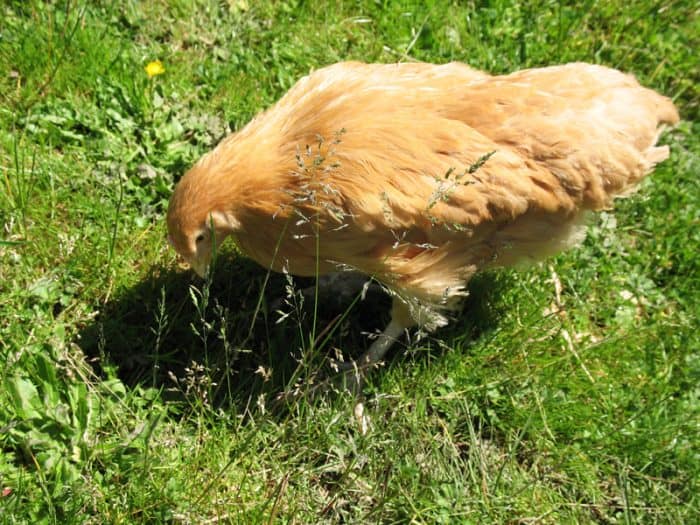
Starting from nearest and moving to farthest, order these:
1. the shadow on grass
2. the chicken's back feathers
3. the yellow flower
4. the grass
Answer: the chicken's back feathers
the grass
the shadow on grass
the yellow flower

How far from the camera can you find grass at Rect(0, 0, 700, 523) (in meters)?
2.66

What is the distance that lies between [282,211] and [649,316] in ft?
7.86

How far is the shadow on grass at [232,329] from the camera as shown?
312 centimetres

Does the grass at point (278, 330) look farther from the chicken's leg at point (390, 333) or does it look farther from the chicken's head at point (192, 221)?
the chicken's head at point (192, 221)

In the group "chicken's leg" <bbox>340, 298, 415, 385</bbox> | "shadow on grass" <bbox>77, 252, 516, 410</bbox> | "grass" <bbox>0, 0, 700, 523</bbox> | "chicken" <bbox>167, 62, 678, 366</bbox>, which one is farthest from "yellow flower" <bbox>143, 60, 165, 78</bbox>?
"chicken's leg" <bbox>340, 298, 415, 385</bbox>

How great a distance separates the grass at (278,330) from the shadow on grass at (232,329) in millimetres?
15

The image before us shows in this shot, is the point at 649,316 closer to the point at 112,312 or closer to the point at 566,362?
the point at 566,362

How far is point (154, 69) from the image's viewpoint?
3.82m

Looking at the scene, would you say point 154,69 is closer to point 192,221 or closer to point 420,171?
point 192,221

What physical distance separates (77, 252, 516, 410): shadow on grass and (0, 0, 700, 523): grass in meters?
0.02

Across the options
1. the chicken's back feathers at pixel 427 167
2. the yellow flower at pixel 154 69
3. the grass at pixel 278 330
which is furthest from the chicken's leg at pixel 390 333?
the yellow flower at pixel 154 69

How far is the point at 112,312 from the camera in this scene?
3.21m

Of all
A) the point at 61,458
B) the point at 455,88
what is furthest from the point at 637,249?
the point at 61,458

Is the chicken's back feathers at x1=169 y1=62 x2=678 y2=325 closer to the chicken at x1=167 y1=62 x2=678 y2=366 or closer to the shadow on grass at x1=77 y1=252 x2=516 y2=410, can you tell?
the chicken at x1=167 y1=62 x2=678 y2=366
